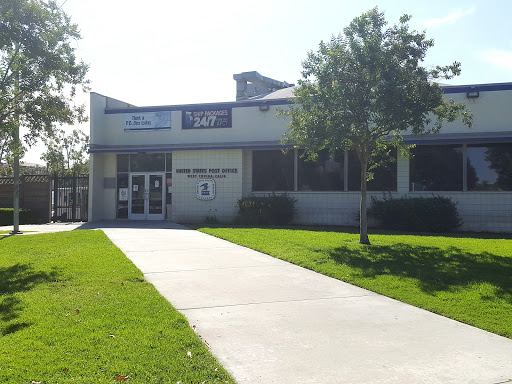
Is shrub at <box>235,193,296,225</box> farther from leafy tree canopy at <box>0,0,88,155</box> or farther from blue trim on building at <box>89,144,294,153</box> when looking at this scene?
leafy tree canopy at <box>0,0,88,155</box>

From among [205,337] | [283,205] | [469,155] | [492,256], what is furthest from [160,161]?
[205,337]

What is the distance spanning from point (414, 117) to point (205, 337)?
8.10 meters

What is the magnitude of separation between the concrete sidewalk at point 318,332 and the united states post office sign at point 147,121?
13.5m

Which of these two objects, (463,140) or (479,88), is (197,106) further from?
(479,88)

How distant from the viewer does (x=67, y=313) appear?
19.0 ft

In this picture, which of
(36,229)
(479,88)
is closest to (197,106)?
(36,229)

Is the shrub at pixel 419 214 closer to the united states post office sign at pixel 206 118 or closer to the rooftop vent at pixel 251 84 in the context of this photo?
the united states post office sign at pixel 206 118

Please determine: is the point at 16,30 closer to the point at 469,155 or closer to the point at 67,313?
the point at 67,313

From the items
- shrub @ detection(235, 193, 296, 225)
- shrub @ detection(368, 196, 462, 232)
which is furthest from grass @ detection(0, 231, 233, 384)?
shrub @ detection(368, 196, 462, 232)

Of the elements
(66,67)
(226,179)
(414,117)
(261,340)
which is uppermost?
(66,67)

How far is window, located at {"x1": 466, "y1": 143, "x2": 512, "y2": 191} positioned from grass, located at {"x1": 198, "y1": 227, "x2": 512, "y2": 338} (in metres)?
5.11

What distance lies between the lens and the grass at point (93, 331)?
3.99 m

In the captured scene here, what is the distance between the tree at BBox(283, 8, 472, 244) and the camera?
36.2 ft

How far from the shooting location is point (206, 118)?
831 inches
